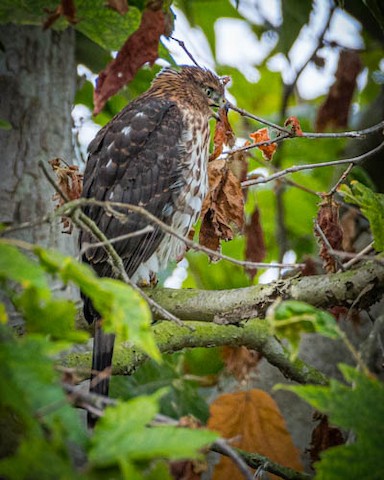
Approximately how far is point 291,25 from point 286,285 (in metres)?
2.15

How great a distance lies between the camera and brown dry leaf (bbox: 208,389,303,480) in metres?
3.49

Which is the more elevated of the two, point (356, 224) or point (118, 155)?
point (118, 155)

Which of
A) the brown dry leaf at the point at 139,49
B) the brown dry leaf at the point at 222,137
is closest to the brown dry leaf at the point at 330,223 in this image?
the brown dry leaf at the point at 222,137

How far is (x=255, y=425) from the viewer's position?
3.57 m

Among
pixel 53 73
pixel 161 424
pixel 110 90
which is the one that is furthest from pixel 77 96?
pixel 161 424

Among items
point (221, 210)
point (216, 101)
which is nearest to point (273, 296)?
point (221, 210)

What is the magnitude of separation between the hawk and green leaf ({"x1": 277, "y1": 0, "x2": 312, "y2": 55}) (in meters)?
0.94

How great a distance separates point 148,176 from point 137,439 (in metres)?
2.25

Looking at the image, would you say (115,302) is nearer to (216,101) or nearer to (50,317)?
(50,317)

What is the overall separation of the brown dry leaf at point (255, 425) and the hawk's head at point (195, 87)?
5.09 feet

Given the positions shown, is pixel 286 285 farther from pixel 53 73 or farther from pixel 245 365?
pixel 53 73

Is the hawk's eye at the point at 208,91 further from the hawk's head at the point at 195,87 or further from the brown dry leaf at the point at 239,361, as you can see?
the brown dry leaf at the point at 239,361

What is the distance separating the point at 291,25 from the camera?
4.27 metres

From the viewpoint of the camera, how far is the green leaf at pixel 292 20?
165 inches
